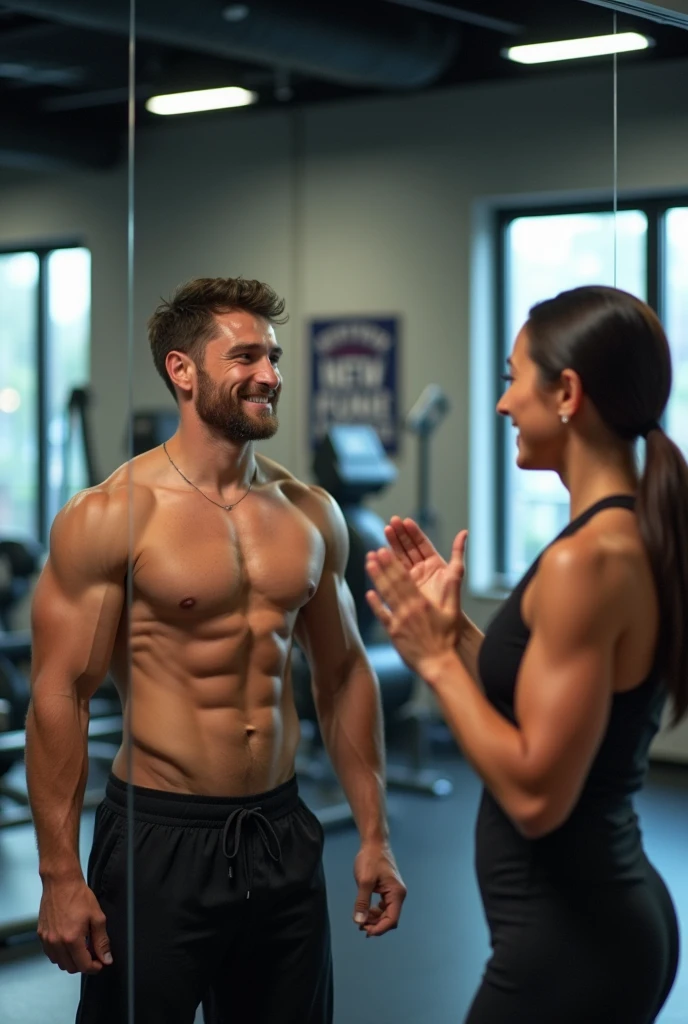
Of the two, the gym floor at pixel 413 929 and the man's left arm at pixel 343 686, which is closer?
the man's left arm at pixel 343 686

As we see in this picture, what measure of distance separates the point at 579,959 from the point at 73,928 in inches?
29.1

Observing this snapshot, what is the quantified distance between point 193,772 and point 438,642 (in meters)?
0.61

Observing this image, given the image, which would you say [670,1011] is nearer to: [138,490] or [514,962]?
[514,962]

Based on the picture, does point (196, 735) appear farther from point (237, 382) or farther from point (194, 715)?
point (237, 382)

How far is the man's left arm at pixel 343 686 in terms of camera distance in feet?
7.23

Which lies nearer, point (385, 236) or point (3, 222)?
point (3, 222)

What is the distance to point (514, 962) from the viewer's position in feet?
5.14

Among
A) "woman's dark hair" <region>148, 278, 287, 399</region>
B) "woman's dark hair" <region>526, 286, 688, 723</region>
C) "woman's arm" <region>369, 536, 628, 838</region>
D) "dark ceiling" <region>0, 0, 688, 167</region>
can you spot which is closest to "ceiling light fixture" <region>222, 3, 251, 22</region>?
"dark ceiling" <region>0, 0, 688, 167</region>

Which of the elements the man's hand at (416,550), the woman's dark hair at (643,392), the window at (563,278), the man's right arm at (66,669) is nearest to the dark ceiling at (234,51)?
the window at (563,278)

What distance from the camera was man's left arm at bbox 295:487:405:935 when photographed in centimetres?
220

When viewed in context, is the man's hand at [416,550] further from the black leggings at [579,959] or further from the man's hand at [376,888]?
the man's hand at [376,888]

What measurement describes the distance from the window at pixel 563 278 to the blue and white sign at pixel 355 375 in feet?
1.35

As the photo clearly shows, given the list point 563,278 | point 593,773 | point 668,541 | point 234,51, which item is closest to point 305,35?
point 234,51

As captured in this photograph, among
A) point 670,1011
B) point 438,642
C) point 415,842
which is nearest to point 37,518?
point 438,642
